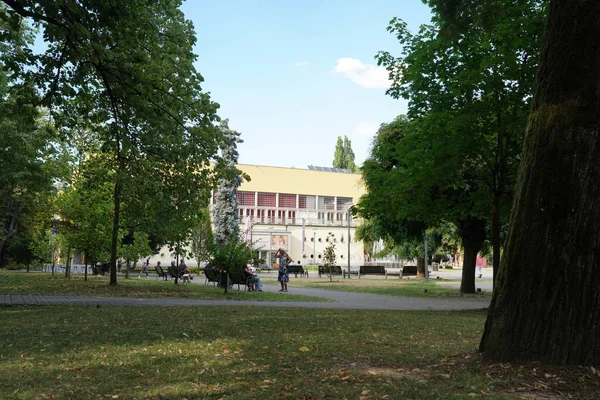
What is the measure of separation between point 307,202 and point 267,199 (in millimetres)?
5982

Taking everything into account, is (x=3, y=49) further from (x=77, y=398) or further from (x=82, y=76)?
(x=77, y=398)

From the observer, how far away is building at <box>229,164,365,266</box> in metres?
72.7

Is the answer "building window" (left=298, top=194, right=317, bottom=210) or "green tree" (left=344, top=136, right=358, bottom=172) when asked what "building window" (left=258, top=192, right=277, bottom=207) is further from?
"green tree" (left=344, top=136, right=358, bottom=172)

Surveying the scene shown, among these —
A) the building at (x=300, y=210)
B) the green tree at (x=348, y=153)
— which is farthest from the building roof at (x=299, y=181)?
the green tree at (x=348, y=153)

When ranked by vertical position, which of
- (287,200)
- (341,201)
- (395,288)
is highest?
(341,201)

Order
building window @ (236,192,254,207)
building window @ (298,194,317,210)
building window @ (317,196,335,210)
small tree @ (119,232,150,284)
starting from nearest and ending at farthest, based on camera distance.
Result: small tree @ (119,232,150,284) → building window @ (236,192,254,207) → building window @ (298,194,317,210) → building window @ (317,196,335,210)

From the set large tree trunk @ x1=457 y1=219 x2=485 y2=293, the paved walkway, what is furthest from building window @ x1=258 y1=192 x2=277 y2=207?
the paved walkway

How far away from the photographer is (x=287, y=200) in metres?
78.8

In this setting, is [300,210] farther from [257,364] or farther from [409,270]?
[257,364]

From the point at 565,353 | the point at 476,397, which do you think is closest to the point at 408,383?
the point at 476,397

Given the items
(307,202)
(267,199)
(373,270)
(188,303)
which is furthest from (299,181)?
(188,303)

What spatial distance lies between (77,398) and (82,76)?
6687 millimetres

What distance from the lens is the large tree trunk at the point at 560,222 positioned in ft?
17.0

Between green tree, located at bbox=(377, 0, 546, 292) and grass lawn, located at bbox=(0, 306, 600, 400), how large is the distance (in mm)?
5611
